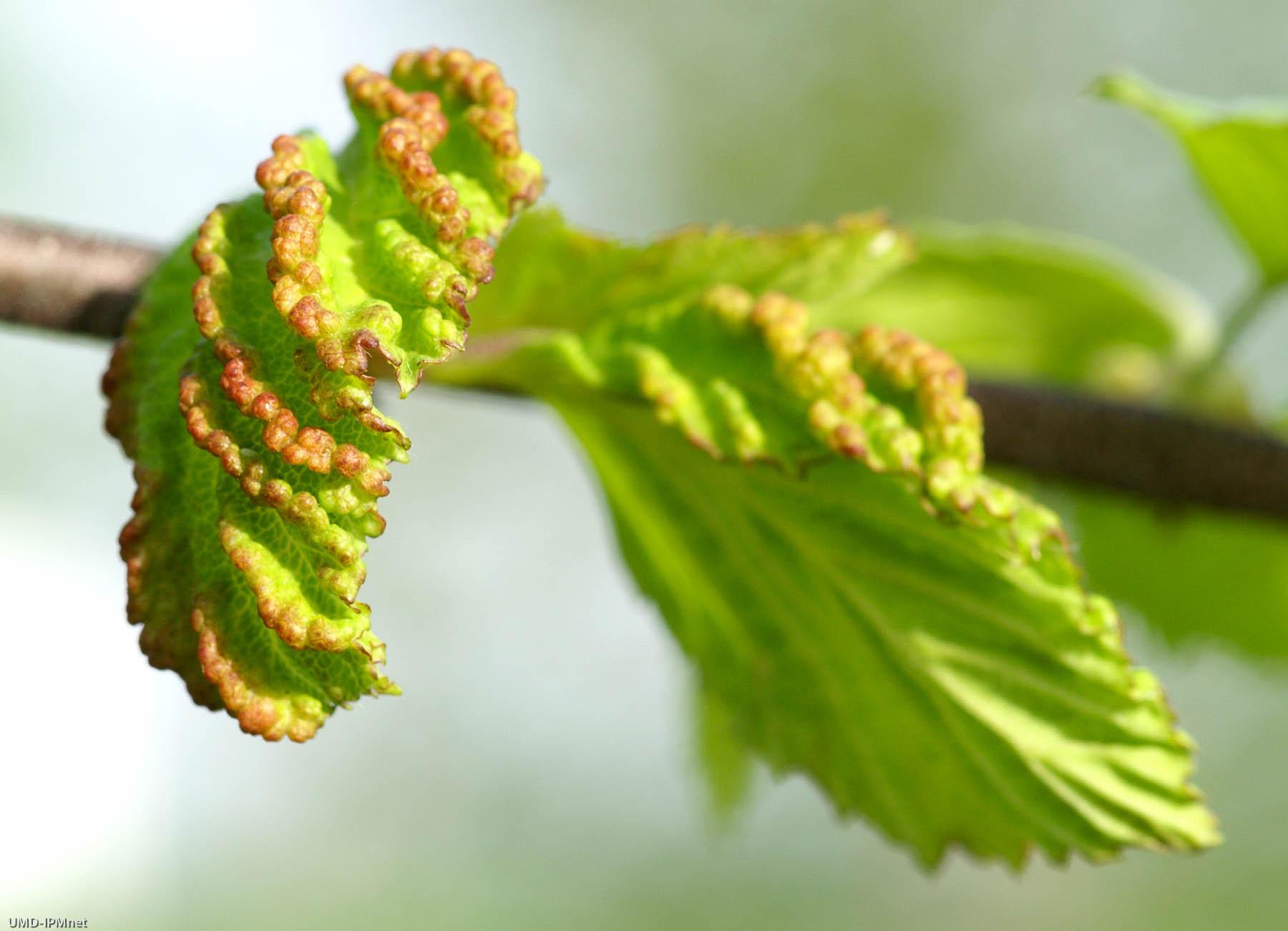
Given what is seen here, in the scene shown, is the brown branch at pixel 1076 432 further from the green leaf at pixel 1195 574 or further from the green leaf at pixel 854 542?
the green leaf at pixel 1195 574

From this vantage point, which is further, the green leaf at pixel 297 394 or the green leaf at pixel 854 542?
the green leaf at pixel 854 542

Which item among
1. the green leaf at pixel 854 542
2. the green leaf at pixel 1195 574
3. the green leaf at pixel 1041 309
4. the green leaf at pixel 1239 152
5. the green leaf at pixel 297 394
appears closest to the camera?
the green leaf at pixel 297 394

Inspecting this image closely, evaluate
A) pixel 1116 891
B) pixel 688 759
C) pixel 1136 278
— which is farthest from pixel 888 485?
pixel 1116 891

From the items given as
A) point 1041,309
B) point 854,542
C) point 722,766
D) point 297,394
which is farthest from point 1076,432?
point 297,394

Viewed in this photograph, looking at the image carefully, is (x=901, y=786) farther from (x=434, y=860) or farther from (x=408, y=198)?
(x=434, y=860)

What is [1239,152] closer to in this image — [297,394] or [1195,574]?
[1195,574]

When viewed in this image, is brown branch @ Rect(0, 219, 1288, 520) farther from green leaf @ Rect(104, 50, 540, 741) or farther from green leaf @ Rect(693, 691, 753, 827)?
green leaf @ Rect(693, 691, 753, 827)

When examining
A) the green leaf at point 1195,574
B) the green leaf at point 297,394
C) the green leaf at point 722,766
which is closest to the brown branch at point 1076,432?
the green leaf at point 297,394

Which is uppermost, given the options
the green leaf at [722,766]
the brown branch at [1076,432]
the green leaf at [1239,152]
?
the green leaf at [1239,152]
